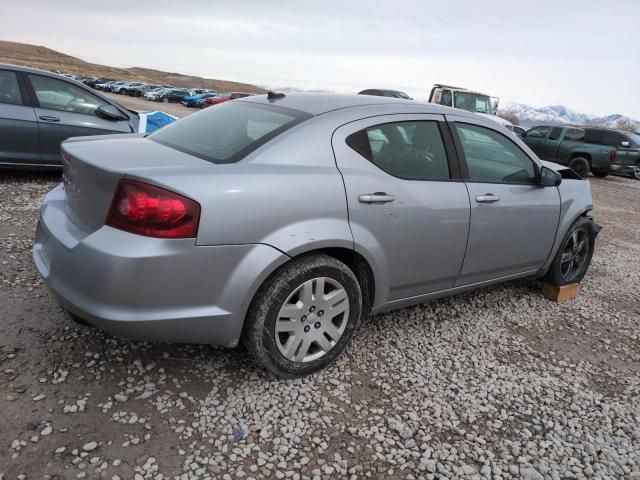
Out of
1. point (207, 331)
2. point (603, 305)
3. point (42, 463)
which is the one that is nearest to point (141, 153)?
point (207, 331)

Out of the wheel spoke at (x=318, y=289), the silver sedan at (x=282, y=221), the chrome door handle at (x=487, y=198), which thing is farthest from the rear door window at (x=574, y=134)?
the wheel spoke at (x=318, y=289)

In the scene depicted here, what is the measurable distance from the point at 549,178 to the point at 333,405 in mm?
2345

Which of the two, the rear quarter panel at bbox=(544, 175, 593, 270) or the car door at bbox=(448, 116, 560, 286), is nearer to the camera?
the car door at bbox=(448, 116, 560, 286)

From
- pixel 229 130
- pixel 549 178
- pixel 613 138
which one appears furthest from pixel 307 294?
pixel 613 138

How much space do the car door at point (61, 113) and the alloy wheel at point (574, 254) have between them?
18.7 ft

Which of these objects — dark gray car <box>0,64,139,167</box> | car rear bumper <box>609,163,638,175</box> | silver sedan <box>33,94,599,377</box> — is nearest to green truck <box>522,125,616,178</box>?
car rear bumper <box>609,163,638,175</box>

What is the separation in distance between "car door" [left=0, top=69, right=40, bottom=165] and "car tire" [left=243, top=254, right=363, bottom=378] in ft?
16.2

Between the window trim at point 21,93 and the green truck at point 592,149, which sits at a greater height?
the window trim at point 21,93

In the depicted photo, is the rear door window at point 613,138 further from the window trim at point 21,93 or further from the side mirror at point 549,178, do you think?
the window trim at point 21,93

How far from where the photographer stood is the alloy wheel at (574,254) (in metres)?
4.20

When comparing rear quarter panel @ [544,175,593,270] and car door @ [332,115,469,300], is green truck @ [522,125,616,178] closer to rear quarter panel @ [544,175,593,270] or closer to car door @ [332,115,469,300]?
rear quarter panel @ [544,175,593,270]

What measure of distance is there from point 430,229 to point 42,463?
7.47ft

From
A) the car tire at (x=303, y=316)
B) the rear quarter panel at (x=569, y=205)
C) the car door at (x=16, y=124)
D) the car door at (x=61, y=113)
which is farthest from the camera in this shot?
the car door at (x=61, y=113)

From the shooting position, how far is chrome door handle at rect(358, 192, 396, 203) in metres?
2.64
